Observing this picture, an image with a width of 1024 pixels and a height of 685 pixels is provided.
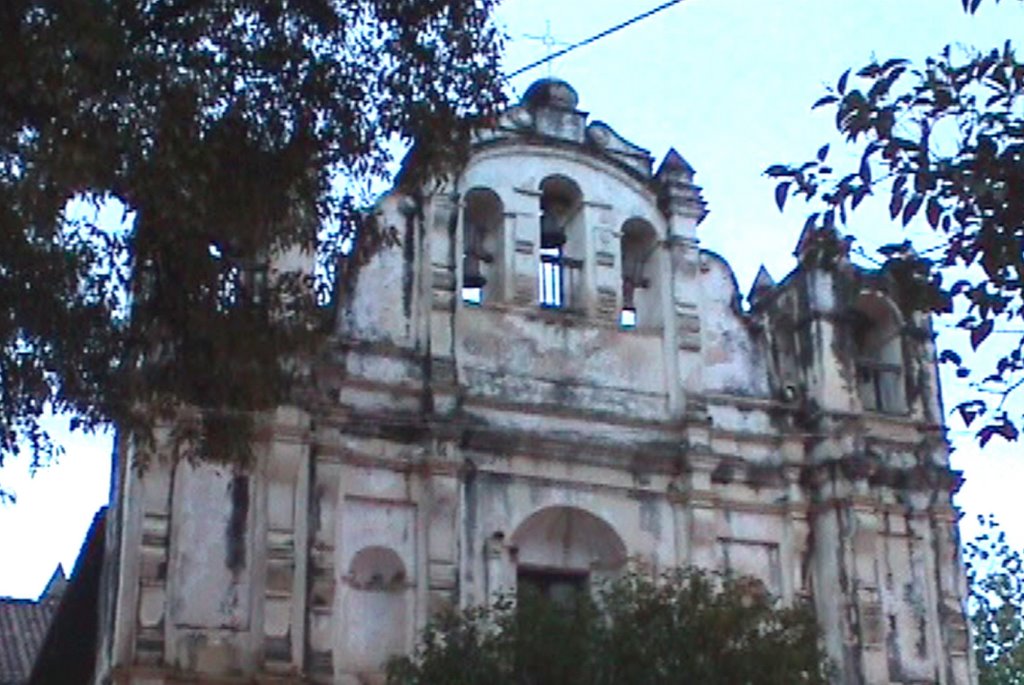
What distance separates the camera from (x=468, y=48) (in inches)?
542

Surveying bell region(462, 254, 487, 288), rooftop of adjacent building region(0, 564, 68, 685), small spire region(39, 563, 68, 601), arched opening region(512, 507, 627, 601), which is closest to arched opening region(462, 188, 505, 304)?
bell region(462, 254, 487, 288)

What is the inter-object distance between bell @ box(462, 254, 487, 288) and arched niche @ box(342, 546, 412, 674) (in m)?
3.77

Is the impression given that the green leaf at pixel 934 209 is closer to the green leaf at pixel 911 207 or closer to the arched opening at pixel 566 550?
the green leaf at pixel 911 207

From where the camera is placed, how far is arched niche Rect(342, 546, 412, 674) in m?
19.3

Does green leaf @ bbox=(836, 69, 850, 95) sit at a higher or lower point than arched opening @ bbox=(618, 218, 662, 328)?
lower

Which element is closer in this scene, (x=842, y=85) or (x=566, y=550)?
(x=842, y=85)

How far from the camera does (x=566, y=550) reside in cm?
2105

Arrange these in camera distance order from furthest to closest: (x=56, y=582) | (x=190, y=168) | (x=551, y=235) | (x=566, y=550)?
(x=56, y=582) → (x=551, y=235) → (x=566, y=550) → (x=190, y=168)

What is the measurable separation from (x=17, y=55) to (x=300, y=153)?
2333mm

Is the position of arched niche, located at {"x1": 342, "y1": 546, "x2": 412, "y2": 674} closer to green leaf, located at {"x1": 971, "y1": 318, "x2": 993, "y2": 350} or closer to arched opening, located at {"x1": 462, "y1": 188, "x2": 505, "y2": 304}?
arched opening, located at {"x1": 462, "y1": 188, "x2": 505, "y2": 304}

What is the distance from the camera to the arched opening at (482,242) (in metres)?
21.9

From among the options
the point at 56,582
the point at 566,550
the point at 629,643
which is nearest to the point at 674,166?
the point at 566,550

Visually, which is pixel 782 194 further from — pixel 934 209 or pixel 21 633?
pixel 21 633

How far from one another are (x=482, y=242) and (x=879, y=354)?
539cm
